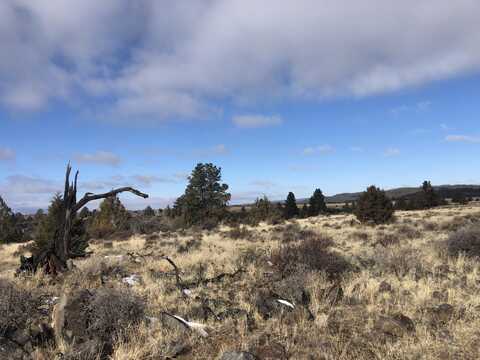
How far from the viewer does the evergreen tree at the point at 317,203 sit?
75812 mm

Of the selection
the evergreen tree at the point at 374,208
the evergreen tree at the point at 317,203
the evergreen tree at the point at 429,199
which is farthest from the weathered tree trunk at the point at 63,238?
the evergreen tree at the point at 317,203

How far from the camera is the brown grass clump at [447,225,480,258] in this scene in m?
10.9

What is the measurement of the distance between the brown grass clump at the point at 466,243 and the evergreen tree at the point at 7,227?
141ft

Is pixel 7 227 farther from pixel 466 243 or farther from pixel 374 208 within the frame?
pixel 466 243

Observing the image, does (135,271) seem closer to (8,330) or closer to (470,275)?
(8,330)

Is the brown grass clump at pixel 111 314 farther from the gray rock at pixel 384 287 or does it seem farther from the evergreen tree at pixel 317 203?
the evergreen tree at pixel 317 203

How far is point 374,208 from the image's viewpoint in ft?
98.7

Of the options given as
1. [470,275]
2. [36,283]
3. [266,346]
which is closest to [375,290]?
[470,275]

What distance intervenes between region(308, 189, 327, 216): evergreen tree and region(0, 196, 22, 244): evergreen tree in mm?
51360

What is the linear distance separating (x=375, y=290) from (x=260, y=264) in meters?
4.25

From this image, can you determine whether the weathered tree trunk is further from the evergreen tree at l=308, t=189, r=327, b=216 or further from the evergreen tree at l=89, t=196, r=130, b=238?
the evergreen tree at l=308, t=189, r=327, b=216

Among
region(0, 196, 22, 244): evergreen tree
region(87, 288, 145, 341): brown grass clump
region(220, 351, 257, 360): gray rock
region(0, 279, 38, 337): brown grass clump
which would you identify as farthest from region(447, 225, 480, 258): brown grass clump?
region(0, 196, 22, 244): evergreen tree

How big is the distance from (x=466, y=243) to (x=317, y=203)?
66728 mm

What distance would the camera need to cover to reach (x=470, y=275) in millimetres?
8359
